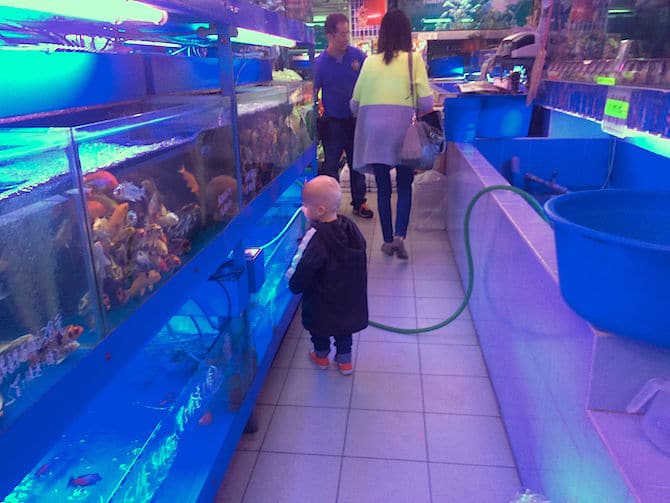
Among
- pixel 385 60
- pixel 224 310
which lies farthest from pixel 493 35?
pixel 224 310

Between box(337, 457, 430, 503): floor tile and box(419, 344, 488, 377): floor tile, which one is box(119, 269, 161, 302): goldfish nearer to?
box(337, 457, 430, 503): floor tile

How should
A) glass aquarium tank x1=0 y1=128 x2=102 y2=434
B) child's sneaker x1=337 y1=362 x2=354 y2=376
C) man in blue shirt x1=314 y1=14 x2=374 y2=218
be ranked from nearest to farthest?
glass aquarium tank x1=0 y1=128 x2=102 y2=434 < child's sneaker x1=337 y1=362 x2=354 y2=376 < man in blue shirt x1=314 y1=14 x2=374 y2=218

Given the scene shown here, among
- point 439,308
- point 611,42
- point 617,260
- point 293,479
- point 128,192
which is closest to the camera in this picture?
point 617,260

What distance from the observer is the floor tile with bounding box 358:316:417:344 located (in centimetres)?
287

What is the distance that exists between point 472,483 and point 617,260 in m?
1.16

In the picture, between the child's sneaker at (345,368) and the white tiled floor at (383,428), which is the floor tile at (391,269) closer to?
the white tiled floor at (383,428)

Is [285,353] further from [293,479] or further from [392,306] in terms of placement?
[293,479]

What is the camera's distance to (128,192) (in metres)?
1.32

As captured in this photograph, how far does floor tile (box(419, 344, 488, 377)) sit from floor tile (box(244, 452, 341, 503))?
0.77 m

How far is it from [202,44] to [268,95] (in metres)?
0.44

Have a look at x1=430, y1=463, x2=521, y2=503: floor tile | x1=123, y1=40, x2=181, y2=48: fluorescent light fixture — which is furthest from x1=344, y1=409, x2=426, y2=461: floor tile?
x1=123, y1=40, x2=181, y2=48: fluorescent light fixture

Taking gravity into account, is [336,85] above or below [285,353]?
above

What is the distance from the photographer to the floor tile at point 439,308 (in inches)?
122

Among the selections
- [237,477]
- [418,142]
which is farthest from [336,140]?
[237,477]
